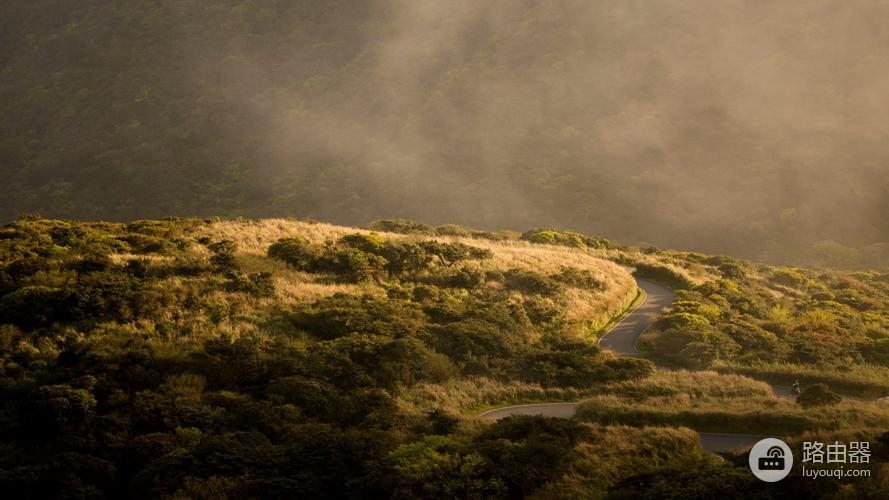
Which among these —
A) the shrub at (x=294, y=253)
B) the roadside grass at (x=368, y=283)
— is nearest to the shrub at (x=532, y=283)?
the roadside grass at (x=368, y=283)

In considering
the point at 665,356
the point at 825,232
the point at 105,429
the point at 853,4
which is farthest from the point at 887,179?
the point at 105,429

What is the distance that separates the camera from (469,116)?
5876 inches

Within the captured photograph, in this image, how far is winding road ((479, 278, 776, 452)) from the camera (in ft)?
52.2

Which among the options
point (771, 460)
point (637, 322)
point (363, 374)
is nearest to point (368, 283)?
point (363, 374)

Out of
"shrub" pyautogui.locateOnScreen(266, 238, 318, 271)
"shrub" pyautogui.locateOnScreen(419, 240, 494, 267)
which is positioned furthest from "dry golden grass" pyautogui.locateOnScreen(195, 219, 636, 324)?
"shrub" pyautogui.locateOnScreen(419, 240, 494, 267)

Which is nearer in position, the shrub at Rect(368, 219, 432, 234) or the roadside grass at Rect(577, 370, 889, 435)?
the roadside grass at Rect(577, 370, 889, 435)

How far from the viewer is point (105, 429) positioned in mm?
14453

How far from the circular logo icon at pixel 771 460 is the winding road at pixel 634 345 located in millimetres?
2606

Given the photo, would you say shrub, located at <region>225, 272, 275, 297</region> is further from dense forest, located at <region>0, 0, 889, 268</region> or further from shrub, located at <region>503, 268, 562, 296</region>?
dense forest, located at <region>0, 0, 889, 268</region>

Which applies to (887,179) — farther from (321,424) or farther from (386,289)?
(321,424)

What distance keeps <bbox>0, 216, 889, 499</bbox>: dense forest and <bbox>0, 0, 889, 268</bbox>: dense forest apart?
69.5 m

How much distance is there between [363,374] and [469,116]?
136 m

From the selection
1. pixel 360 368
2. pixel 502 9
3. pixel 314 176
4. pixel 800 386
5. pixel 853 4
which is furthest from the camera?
pixel 502 9

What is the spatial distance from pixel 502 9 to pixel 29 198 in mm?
137108
